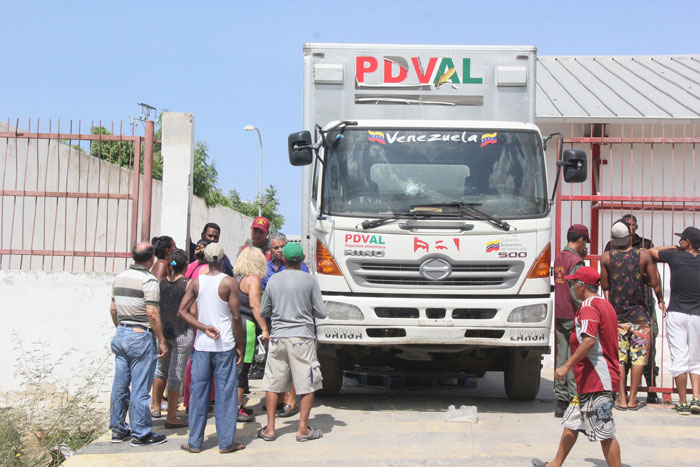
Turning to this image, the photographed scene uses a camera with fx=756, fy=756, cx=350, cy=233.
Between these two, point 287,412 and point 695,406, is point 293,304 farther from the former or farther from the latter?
point 695,406

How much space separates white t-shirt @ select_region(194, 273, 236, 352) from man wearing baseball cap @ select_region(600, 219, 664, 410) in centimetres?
387

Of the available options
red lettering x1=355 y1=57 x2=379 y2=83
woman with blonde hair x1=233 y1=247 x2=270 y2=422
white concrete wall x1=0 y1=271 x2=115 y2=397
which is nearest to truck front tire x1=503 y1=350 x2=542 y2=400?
woman with blonde hair x1=233 y1=247 x2=270 y2=422

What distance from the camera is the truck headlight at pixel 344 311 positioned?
22.2 ft

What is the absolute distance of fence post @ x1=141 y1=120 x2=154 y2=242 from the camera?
880 centimetres

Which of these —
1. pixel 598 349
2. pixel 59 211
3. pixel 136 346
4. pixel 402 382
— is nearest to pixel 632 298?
pixel 598 349

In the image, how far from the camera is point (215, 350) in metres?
5.88

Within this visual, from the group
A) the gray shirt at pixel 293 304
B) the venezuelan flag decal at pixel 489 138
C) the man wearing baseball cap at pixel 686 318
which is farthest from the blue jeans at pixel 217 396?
the man wearing baseball cap at pixel 686 318

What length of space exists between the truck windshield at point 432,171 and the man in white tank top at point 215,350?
1462 mm

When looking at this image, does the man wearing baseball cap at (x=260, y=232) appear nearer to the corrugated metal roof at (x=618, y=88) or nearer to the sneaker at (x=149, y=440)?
the sneaker at (x=149, y=440)

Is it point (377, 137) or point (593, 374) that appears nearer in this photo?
point (593, 374)

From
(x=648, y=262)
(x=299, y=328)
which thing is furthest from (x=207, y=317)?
(x=648, y=262)

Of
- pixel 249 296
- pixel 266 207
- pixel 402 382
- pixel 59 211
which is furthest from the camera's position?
pixel 266 207

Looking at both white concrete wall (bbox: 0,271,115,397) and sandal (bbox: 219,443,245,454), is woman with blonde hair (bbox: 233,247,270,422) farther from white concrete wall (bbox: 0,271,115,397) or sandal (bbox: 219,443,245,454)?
white concrete wall (bbox: 0,271,115,397)

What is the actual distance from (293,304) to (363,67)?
9.17 feet
